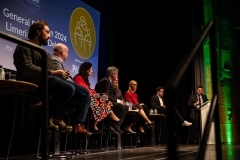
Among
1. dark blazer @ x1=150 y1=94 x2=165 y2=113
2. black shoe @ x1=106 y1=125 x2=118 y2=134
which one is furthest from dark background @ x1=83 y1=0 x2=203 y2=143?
black shoe @ x1=106 y1=125 x2=118 y2=134

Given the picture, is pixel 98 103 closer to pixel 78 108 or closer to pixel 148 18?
pixel 78 108

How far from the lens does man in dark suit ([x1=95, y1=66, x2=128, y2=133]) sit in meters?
5.41

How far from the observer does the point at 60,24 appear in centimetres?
577

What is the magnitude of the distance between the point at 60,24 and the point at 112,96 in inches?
56.3

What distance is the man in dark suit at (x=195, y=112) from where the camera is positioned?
26.2ft

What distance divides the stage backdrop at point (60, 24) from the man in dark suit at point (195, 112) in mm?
2590

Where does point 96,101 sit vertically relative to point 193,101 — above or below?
below

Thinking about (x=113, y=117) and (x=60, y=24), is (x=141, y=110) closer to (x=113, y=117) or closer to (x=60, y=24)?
(x=113, y=117)

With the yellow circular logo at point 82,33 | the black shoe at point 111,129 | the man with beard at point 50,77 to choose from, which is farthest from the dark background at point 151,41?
the man with beard at point 50,77

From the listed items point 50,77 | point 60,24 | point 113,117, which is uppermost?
point 60,24

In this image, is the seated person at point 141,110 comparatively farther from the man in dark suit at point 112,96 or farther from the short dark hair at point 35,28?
the short dark hair at point 35,28

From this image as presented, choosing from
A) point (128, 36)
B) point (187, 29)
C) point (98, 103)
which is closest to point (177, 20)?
point (187, 29)

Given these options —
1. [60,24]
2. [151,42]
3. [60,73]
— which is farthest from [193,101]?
[60,73]

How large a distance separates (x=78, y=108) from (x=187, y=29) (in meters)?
5.65
